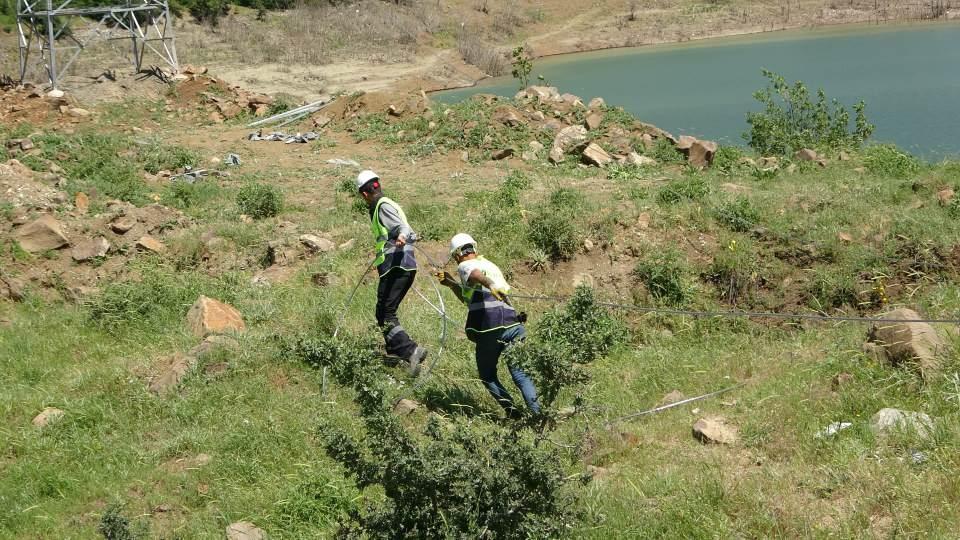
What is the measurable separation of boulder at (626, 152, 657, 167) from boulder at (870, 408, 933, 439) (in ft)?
26.9

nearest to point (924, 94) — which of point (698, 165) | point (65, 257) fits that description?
point (698, 165)

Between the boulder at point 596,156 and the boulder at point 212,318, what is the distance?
22.2ft

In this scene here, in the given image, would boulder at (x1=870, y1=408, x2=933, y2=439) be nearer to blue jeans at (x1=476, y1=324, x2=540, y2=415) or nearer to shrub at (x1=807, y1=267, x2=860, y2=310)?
blue jeans at (x1=476, y1=324, x2=540, y2=415)

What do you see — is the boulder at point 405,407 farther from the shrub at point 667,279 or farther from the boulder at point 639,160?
the boulder at point 639,160

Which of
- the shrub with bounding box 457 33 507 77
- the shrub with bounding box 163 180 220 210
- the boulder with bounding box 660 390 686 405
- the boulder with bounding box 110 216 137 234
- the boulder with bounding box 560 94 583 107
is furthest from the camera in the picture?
the shrub with bounding box 457 33 507 77

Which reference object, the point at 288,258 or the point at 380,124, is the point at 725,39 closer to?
the point at 380,124

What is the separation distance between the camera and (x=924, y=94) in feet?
72.4

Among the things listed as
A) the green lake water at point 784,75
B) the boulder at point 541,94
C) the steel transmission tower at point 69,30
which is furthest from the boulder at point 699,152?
the steel transmission tower at point 69,30

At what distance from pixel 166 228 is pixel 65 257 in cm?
129

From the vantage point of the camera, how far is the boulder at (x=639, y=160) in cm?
1322

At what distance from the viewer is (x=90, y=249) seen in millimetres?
9758

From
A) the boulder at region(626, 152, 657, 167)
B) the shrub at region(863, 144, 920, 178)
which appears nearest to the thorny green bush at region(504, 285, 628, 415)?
the shrub at region(863, 144, 920, 178)

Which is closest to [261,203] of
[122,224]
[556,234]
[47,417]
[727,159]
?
[122,224]

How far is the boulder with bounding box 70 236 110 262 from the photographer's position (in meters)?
9.67
